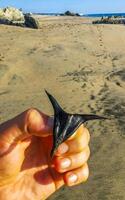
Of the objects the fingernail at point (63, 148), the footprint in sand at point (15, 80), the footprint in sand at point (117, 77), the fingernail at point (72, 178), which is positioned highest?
the fingernail at point (63, 148)

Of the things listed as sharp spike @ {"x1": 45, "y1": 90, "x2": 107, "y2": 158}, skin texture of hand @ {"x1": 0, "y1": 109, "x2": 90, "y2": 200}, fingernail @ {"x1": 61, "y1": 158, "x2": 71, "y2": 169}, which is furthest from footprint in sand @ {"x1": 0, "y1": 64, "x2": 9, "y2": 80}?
sharp spike @ {"x1": 45, "y1": 90, "x2": 107, "y2": 158}

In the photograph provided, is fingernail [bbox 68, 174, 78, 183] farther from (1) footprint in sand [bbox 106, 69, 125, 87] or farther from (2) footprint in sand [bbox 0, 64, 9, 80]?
(2) footprint in sand [bbox 0, 64, 9, 80]

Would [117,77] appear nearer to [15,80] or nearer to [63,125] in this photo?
[15,80]

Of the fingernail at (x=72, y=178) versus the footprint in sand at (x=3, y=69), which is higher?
the fingernail at (x=72, y=178)

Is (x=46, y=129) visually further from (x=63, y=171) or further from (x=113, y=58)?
(x=113, y=58)

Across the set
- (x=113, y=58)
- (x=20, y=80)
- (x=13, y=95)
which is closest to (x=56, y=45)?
(x=113, y=58)

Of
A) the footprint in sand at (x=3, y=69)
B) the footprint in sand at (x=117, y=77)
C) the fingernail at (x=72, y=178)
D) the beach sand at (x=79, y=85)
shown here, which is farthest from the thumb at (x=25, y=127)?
the footprint in sand at (x=3, y=69)

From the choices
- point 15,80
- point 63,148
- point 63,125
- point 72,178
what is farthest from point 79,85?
point 63,125

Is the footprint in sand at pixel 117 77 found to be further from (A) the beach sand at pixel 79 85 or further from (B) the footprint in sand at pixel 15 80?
(B) the footprint in sand at pixel 15 80
